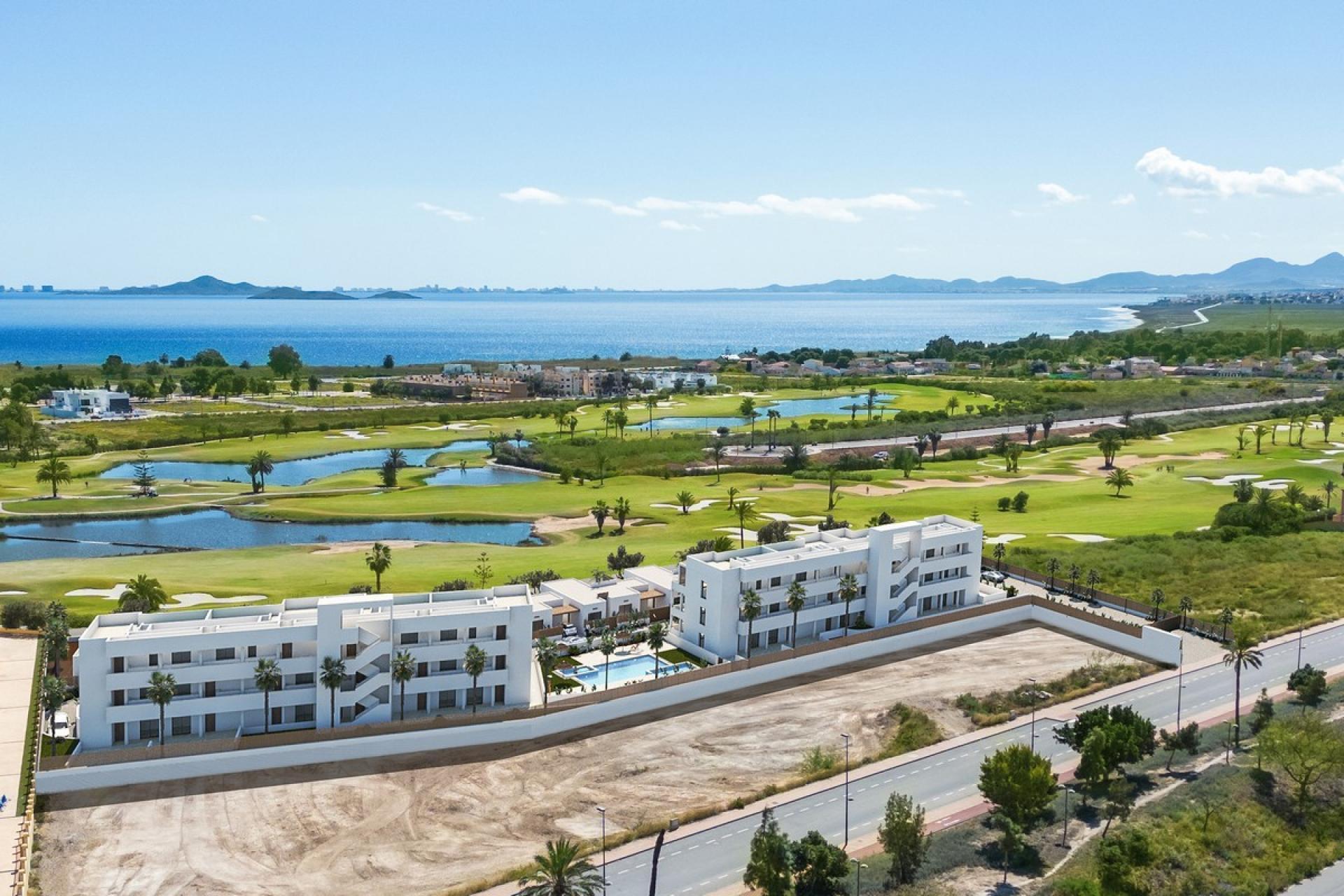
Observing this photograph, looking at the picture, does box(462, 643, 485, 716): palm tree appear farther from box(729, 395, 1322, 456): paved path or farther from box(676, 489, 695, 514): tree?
box(729, 395, 1322, 456): paved path

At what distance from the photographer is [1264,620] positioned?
63.7 meters

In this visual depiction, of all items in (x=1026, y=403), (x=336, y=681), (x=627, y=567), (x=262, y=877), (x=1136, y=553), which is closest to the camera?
(x=262, y=877)

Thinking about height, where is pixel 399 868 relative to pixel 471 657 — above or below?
below

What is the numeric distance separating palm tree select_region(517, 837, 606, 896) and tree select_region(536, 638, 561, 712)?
47.5 ft

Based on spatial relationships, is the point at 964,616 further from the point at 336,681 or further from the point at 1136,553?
the point at 336,681

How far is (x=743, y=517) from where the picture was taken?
284ft

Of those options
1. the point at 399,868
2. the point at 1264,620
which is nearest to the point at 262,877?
the point at 399,868

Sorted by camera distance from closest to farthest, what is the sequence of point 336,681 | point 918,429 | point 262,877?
point 262,877, point 336,681, point 918,429

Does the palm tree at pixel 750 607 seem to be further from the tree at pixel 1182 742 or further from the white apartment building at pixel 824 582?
the tree at pixel 1182 742

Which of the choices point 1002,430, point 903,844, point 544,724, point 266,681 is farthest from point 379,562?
point 1002,430

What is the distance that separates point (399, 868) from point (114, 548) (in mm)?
62355

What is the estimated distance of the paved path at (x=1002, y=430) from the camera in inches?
5285

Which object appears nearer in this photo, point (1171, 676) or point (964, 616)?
point (1171, 676)

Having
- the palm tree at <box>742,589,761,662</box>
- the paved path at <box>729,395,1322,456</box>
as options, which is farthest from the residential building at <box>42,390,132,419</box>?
the palm tree at <box>742,589,761,662</box>
